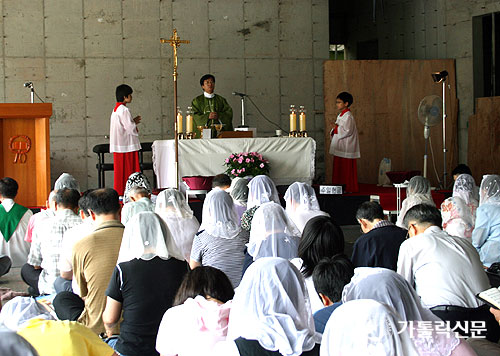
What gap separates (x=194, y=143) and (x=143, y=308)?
635cm

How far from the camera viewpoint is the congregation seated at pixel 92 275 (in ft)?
13.1

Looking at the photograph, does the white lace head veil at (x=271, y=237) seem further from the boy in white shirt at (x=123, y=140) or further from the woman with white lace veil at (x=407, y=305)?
the boy in white shirt at (x=123, y=140)

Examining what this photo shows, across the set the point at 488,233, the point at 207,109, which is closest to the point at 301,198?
the point at 488,233

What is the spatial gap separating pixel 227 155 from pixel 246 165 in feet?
1.59

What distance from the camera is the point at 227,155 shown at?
32.7 feet

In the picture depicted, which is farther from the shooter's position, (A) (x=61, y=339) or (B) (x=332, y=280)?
(B) (x=332, y=280)

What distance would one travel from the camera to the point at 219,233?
484 centimetres

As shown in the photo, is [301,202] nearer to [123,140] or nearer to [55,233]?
[55,233]

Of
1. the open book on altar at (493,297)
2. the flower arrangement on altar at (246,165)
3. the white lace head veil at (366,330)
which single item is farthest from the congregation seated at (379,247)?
the flower arrangement on altar at (246,165)

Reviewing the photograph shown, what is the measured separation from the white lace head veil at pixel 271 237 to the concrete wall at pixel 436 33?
30.0ft

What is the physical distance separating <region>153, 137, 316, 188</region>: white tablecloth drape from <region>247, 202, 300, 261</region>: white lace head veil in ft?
17.4

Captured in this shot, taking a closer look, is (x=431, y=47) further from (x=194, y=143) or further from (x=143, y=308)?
(x=143, y=308)

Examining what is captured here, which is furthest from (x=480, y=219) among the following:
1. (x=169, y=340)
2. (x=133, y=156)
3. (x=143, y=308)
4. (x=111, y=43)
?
(x=111, y=43)

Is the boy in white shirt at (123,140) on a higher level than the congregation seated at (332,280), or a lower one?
higher
